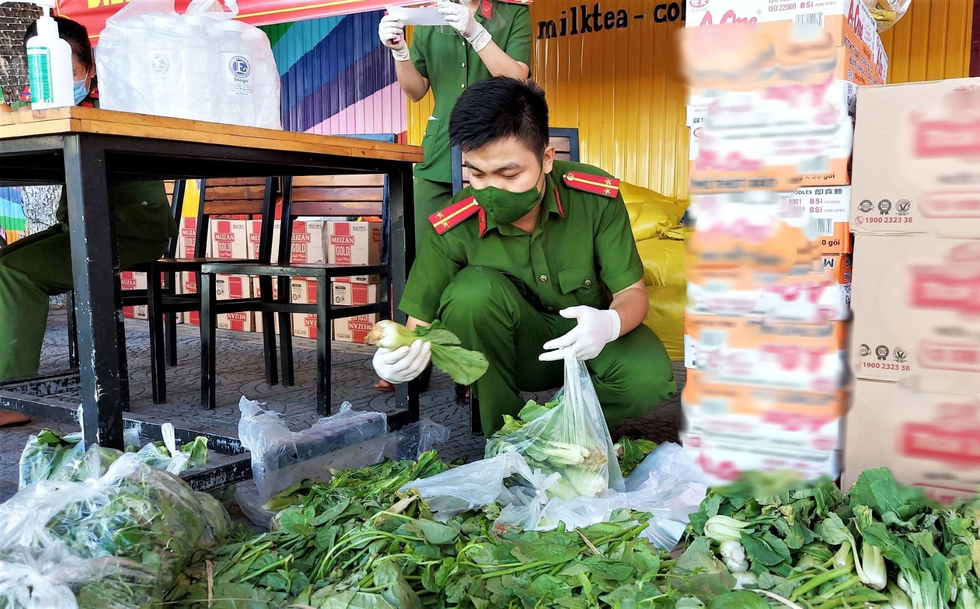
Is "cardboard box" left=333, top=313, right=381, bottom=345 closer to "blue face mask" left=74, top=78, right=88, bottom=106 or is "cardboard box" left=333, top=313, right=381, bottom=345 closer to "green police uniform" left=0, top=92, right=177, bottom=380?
"green police uniform" left=0, top=92, right=177, bottom=380

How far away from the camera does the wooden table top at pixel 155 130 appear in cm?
119

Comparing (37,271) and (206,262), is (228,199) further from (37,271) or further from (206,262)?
(37,271)

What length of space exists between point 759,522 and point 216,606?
0.80m

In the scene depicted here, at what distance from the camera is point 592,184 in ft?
6.06

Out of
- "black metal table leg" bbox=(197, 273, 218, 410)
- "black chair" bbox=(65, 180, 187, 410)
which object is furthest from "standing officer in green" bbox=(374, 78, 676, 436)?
"black chair" bbox=(65, 180, 187, 410)

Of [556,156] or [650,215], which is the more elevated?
[556,156]

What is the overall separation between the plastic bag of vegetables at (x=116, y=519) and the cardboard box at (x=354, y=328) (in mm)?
2805

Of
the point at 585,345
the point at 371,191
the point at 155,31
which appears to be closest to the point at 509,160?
the point at 585,345

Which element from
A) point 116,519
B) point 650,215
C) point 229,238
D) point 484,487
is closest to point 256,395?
point 484,487

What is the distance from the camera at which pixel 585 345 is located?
150 centimetres

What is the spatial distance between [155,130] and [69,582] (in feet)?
2.52

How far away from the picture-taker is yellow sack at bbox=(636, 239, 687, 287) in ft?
10.3

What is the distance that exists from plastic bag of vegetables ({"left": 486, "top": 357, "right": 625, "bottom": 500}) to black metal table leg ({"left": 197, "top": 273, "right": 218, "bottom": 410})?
1480mm

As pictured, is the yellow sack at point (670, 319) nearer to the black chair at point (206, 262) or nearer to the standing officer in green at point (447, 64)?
the standing officer in green at point (447, 64)
